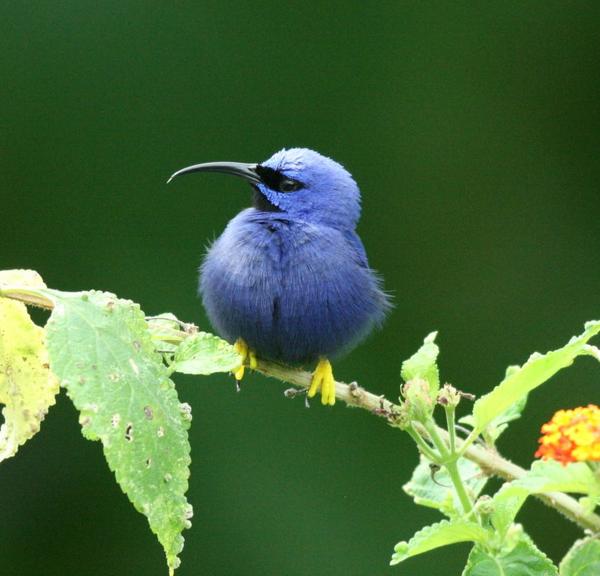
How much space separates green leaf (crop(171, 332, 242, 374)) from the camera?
186 cm

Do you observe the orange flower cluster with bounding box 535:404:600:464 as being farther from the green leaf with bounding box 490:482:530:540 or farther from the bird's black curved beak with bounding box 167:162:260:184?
the bird's black curved beak with bounding box 167:162:260:184

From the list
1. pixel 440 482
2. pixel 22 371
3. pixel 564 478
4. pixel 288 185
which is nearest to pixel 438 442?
pixel 564 478

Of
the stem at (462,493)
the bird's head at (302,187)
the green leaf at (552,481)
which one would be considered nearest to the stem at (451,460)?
the stem at (462,493)

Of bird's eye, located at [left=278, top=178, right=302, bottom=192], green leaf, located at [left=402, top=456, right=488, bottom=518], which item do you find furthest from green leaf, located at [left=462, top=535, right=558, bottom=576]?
bird's eye, located at [left=278, top=178, right=302, bottom=192]

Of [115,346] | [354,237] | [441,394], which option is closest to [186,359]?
[115,346]

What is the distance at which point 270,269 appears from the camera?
3641 millimetres

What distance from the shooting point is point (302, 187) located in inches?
165

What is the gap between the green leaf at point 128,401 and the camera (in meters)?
1.56

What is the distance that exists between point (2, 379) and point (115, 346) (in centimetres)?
41

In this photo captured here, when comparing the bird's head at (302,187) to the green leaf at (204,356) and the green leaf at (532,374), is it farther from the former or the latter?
the green leaf at (532,374)

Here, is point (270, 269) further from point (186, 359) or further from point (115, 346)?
point (115, 346)

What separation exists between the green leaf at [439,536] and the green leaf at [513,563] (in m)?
0.03

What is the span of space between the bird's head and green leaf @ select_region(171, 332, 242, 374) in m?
2.12

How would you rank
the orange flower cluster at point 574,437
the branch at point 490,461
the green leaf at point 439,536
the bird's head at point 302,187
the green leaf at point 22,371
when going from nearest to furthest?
the orange flower cluster at point 574,437 < the green leaf at point 439,536 < the branch at point 490,461 < the green leaf at point 22,371 < the bird's head at point 302,187
